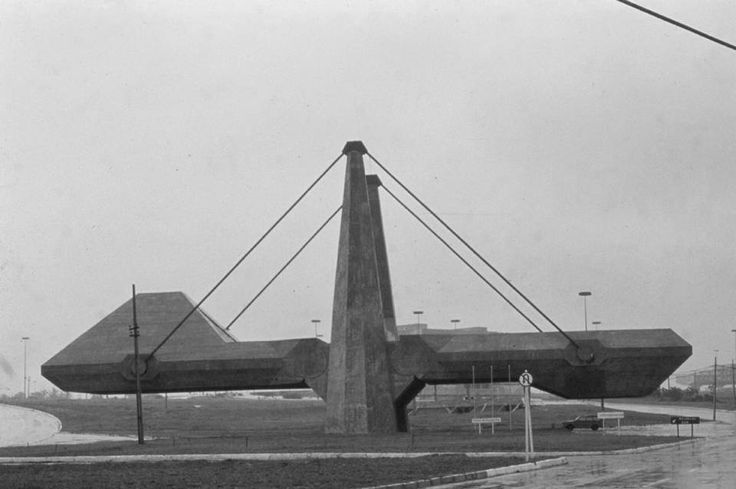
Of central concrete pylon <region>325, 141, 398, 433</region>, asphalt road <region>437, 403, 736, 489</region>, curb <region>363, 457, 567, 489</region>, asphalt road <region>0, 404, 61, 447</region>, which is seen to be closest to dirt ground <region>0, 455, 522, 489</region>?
curb <region>363, 457, 567, 489</region>

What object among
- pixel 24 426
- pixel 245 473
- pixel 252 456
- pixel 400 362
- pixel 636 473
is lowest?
pixel 24 426

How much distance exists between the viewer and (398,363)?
2093 inches

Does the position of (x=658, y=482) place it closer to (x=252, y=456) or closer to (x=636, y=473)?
(x=636, y=473)

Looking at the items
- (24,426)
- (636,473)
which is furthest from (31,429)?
(636,473)

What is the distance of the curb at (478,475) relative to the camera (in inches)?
959

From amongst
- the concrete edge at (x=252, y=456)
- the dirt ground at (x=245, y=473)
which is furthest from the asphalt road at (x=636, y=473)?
the dirt ground at (x=245, y=473)

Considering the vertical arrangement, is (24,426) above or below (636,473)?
below

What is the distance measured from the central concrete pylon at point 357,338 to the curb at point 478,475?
64.0 ft

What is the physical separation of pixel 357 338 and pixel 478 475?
2514cm

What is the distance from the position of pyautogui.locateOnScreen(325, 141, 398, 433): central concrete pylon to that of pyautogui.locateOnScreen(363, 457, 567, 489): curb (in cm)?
1952

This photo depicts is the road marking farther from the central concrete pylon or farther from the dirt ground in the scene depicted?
the central concrete pylon

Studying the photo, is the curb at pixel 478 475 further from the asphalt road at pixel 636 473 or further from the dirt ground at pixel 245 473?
the dirt ground at pixel 245 473

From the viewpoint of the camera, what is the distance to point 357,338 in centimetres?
5216

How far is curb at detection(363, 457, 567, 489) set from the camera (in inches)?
959
